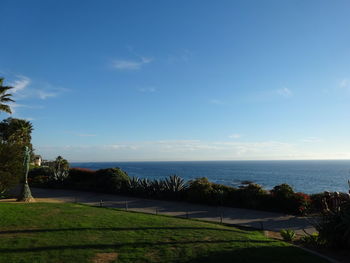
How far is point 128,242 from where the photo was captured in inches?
298

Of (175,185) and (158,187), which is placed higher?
(175,185)

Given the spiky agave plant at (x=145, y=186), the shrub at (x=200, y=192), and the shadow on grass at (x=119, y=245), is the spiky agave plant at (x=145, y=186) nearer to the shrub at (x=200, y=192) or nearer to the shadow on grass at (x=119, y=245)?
the shrub at (x=200, y=192)

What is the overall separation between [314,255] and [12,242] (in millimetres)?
7731

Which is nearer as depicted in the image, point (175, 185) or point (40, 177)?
point (175, 185)

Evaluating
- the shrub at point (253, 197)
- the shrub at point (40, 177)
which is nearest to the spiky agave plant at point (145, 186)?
the shrub at point (253, 197)

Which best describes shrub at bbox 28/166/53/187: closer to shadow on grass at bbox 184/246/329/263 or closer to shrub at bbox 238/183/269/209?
shrub at bbox 238/183/269/209

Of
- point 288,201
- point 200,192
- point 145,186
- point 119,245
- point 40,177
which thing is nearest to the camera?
point 119,245

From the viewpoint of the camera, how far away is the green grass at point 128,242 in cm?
649

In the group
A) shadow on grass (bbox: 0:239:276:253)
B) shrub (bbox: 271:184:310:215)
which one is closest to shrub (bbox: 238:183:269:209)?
shrub (bbox: 271:184:310:215)

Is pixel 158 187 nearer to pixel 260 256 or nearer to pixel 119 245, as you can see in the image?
pixel 119 245

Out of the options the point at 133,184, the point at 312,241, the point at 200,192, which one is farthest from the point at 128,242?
the point at 133,184

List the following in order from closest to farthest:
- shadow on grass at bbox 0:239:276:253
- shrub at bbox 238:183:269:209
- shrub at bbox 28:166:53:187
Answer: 1. shadow on grass at bbox 0:239:276:253
2. shrub at bbox 238:183:269:209
3. shrub at bbox 28:166:53:187

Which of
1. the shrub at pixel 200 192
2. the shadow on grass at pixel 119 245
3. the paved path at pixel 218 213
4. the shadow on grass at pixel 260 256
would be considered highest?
the shrub at pixel 200 192

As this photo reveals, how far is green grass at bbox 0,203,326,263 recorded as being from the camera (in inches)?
255
